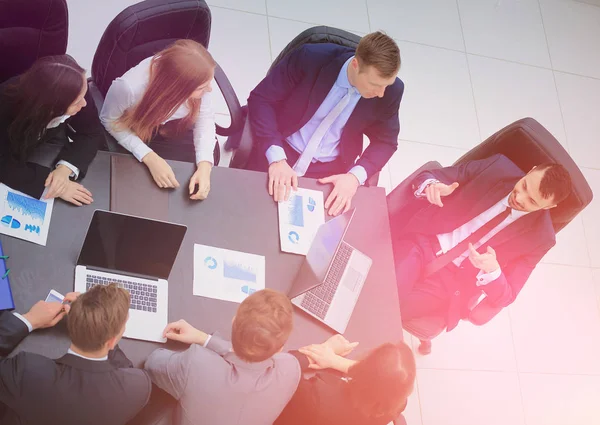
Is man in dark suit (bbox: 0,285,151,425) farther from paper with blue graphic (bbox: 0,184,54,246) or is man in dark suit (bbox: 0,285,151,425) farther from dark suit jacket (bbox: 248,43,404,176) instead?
dark suit jacket (bbox: 248,43,404,176)

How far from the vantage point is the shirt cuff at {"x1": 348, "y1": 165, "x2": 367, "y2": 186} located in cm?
264

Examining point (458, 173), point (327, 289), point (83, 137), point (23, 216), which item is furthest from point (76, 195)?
point (458, 173)

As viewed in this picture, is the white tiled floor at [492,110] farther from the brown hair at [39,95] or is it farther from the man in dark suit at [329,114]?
the brown hair at [39,95]

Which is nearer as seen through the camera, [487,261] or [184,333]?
[184,333]

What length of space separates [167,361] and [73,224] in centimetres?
58

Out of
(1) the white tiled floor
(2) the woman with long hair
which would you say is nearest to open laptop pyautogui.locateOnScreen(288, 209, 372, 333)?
(2) the woman with long hair

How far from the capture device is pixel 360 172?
265 centimetres

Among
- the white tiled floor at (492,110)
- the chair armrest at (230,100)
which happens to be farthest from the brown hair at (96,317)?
the white tiled floor at (492,110)

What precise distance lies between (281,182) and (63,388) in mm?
1077

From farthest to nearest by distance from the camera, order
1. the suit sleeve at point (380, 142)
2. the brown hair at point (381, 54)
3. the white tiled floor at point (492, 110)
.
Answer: the white tiled floor at point (492, 110) < the suit sleeve at point (380, 142) < the brown hair at point (381, 54)

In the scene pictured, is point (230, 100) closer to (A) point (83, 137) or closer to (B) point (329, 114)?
(B) point (329, 114)

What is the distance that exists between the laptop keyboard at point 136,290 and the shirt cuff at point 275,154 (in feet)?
2.56

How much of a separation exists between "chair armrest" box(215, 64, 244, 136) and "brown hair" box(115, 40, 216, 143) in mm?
283

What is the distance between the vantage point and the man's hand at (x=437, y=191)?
2555mm
